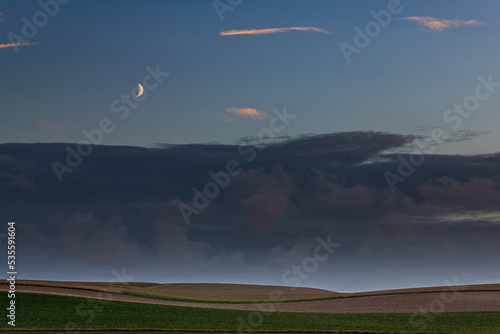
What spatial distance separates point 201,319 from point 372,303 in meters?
22.0

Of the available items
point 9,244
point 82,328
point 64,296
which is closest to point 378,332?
point 82,328

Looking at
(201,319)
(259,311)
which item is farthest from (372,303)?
(201,319)

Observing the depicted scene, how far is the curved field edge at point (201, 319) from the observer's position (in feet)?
141

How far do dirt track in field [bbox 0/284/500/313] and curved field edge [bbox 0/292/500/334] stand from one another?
3.21 metres

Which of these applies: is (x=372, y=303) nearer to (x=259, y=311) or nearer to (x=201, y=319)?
(x=259, y=311)

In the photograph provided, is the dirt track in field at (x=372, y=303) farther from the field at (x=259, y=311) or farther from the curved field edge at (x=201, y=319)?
the curved field edge at (x=201, y=319)

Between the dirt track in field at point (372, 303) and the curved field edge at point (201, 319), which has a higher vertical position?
the dirt track in field at point (372, 303)

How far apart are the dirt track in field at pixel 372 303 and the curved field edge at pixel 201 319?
321cm

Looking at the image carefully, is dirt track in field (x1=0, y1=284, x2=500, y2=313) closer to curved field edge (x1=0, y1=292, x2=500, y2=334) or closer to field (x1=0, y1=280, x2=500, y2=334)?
field (x1=0, y1=280, x2=500, y2=334)

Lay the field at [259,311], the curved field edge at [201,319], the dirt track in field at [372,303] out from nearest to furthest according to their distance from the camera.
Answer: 1. the curved field edge at [201,319]
2. the field at [259,311]
3. the dirt track in field at [372,303]

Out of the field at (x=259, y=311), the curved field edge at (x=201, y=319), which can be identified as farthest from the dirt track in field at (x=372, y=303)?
the curved field edge at (x=201, y=319)

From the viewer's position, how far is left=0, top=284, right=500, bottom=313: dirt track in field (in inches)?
2331

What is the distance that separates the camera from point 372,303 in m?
63.0

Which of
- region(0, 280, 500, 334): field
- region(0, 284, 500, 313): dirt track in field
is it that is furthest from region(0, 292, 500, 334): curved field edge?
region(0, 284, 500, 313): dirt track in field
